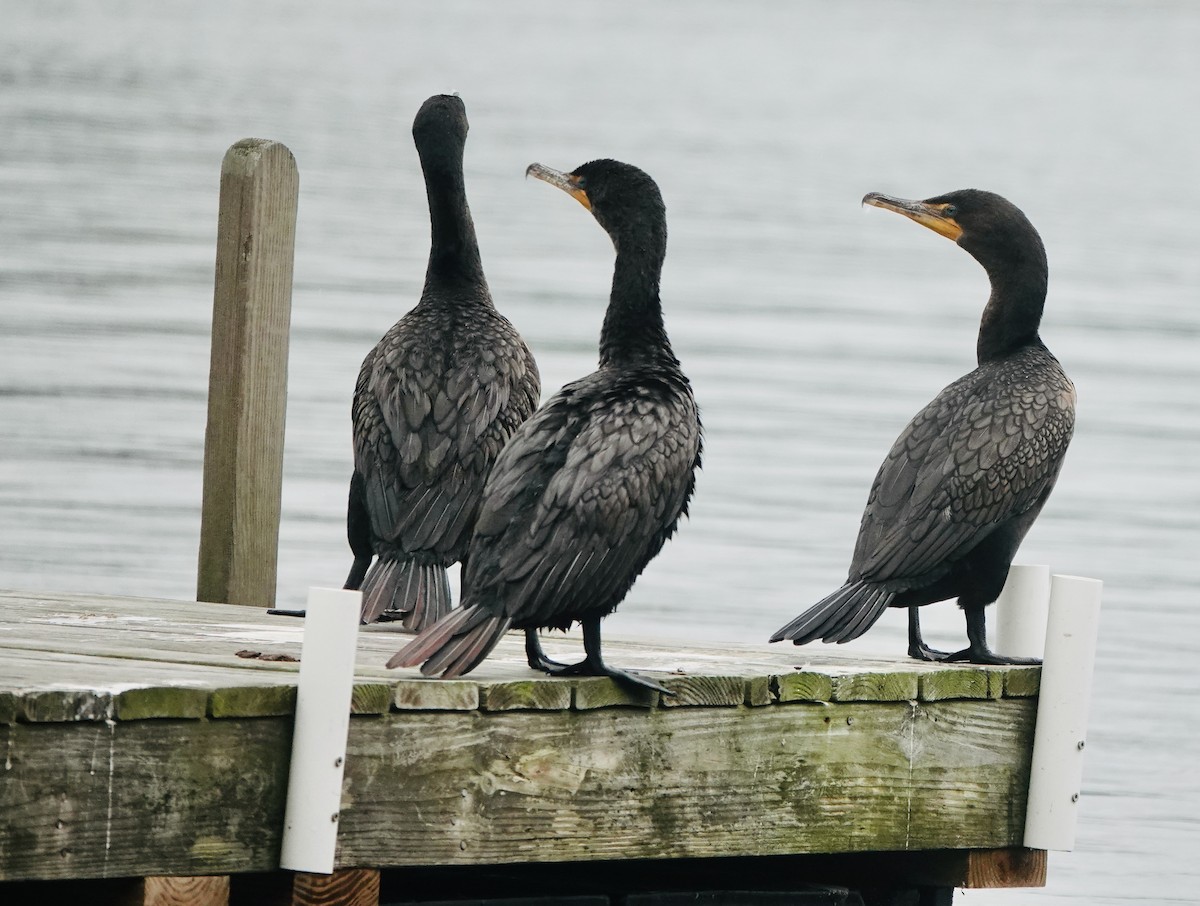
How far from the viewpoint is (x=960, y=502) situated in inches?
222

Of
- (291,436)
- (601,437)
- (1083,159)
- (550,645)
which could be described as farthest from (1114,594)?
(1083,159)

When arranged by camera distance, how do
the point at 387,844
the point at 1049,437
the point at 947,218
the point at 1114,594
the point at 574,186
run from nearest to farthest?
the point at 387,844
the point at 574,186
the point at 1049,437
the point at 947,218
the point at 1114,594

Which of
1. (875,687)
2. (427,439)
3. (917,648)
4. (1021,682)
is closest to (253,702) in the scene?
(875,687)

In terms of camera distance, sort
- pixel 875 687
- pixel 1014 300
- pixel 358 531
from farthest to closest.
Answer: pixel 1014 300 < pixel 358 531 < pixel 875 687

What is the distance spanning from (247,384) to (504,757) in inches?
97.2

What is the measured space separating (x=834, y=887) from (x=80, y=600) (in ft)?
6.81

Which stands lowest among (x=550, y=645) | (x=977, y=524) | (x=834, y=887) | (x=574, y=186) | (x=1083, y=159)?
(x=834, y=887)

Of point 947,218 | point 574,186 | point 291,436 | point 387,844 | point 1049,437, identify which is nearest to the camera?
point 387,844

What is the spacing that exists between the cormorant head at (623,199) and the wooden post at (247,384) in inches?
68.8

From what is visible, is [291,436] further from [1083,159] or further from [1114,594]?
[1083,159]

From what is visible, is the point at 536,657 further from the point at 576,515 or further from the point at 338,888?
the point at 338,888

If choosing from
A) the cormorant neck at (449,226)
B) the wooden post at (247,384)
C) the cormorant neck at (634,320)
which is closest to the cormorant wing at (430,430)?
the cormorant neck at (449,226)

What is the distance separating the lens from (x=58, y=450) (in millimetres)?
16469

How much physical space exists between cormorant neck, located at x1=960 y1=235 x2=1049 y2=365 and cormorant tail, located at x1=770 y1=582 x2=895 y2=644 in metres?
0.93
